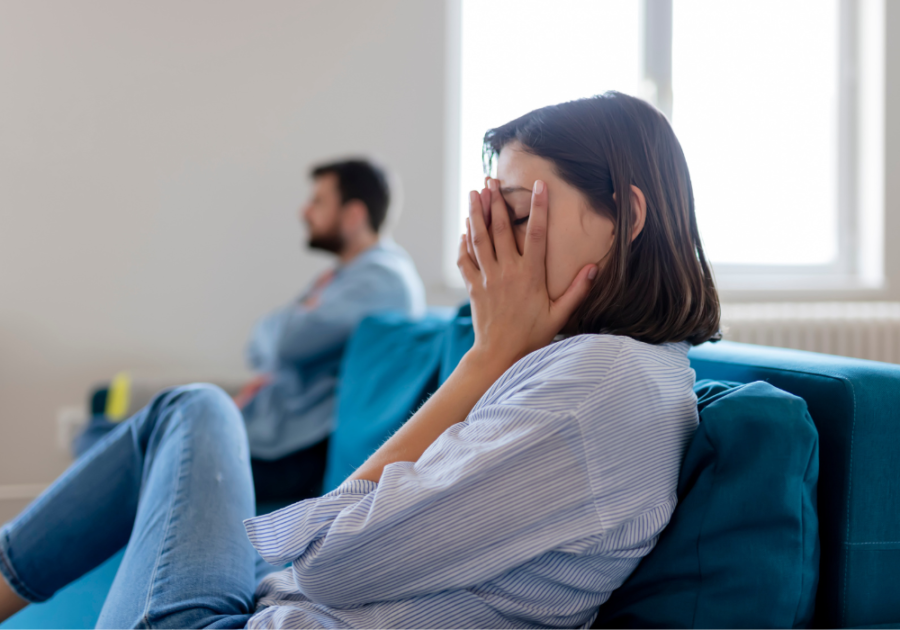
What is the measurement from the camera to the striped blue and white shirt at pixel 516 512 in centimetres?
60

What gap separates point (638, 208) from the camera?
78 cm

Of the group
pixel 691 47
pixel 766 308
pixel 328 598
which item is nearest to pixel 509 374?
pixel 328 598

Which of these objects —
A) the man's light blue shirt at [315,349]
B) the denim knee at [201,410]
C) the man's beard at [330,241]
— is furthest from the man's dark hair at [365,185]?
the denim knee at [201,410]

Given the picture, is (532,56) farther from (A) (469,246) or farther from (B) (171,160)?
(A) (469,246)

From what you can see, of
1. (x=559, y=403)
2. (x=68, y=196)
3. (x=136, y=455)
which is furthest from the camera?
(x=68, y=196)

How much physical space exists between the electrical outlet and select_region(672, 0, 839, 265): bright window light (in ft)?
8.96

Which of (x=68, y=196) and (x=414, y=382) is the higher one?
(x=68, y=196)

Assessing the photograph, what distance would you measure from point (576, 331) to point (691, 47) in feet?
8.81

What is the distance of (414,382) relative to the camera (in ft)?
4.68

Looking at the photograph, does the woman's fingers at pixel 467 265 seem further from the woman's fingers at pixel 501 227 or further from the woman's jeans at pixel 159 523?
the woman's jeans at pixel 159 523

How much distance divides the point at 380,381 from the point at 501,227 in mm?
796

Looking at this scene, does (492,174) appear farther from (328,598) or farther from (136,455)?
(136,455)

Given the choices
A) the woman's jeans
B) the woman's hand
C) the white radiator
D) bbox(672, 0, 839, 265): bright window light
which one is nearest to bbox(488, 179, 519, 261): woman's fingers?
the woman's hand

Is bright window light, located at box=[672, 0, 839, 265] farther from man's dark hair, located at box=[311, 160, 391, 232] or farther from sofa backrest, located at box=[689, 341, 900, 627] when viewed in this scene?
sofa backrest, located at box=[689, 341, 900, 627]
